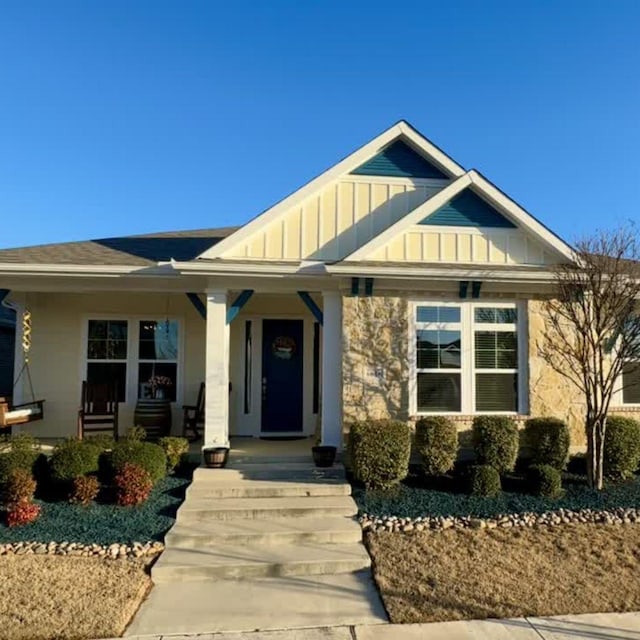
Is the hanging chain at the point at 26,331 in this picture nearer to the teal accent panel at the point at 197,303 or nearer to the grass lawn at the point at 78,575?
the teal accent panel at the point at 197,303

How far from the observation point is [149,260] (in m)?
8.34

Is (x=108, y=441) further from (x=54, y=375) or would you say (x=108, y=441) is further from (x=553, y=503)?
(x=553, y=503)

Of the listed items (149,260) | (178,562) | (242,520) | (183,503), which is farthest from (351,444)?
(149,260)

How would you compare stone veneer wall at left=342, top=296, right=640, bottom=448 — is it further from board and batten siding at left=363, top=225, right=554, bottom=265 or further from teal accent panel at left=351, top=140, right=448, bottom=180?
teal accent panel at left=351, top=140, right=448, bottom=180

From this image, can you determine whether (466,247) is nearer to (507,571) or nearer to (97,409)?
(507,571)

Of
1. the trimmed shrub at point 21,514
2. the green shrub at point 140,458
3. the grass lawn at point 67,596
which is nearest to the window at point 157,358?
the green shrub at point 140,458

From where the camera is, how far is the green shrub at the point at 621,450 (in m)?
6.86

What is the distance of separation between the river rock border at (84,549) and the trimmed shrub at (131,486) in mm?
868

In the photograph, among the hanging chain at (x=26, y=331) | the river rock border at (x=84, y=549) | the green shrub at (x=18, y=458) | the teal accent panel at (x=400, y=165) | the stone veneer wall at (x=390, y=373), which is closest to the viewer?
the river rock border at (x=84, y=549)

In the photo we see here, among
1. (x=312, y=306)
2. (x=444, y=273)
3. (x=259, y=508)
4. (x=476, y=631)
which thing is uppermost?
(x=444, y=273)

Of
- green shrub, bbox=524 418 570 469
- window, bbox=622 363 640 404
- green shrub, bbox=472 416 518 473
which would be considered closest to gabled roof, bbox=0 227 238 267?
green shrub, bbox=472 416 518 473

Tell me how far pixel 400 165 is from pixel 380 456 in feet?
15.6

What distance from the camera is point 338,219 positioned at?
318 inches

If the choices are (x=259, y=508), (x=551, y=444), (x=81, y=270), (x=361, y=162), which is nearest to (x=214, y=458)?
(x=259, y=508)
